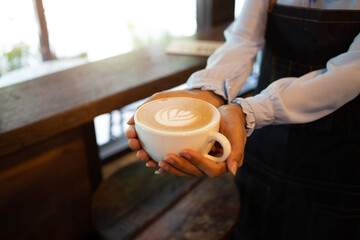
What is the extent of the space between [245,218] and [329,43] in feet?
2.85

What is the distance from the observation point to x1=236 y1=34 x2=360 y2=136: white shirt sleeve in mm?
967

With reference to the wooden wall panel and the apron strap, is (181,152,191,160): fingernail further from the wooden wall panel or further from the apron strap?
the wooden wall panel

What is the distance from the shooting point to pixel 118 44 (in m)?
3.47

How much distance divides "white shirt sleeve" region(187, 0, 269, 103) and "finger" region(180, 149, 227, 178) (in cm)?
35

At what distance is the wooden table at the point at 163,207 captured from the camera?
3.98ft

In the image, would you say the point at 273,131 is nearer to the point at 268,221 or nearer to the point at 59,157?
the point at 268,221

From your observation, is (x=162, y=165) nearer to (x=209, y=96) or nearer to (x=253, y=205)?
(x=209, y=96)

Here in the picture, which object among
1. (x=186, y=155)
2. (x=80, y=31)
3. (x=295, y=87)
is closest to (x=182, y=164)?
(x=186, y=155)

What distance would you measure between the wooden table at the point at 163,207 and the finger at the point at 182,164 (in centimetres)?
43

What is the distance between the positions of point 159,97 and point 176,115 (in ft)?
0.67

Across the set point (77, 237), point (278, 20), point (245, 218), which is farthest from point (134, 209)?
point (278, 20)

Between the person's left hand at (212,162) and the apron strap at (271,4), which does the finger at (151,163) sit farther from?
the apron strap at (271,4)

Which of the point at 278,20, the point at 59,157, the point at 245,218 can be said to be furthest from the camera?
the point at 59,157

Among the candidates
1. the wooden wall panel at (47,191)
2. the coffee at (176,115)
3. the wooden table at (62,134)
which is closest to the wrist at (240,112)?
the coffee at (176,115)
